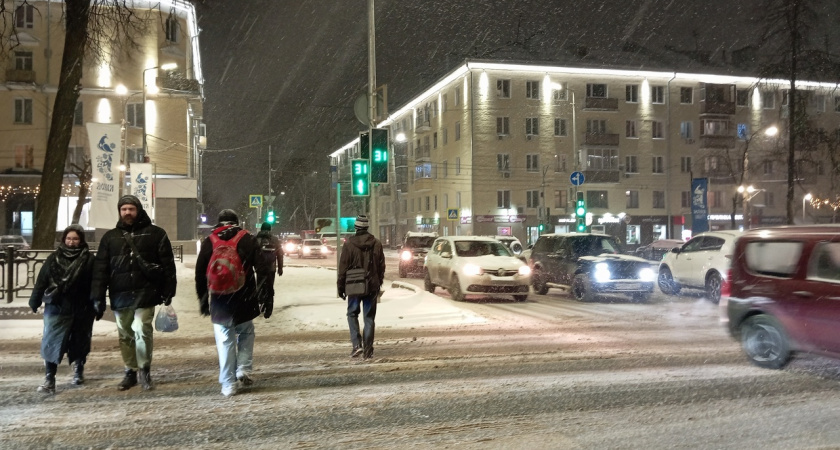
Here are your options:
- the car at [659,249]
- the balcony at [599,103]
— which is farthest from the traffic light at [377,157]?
the balcony at [599,103]

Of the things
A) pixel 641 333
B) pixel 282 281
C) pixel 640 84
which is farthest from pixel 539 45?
pixel 641 333

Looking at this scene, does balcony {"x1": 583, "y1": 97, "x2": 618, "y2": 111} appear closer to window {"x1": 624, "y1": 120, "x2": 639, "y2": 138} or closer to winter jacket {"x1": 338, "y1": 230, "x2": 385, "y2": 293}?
window {"x1": 624, "y1": 120, "x2": 639, "y2": 138}

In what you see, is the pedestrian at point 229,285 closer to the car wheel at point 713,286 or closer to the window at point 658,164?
the car wheel at point 713,286

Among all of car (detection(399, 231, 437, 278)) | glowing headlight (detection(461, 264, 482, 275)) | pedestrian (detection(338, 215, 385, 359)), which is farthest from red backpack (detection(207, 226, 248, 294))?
car (detection(399, 231, 437, 278))

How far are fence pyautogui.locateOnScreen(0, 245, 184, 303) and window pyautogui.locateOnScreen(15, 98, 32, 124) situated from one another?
35.2 metres

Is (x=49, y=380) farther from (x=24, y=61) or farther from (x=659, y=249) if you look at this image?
(x=24, y=61)

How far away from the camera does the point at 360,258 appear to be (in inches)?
327

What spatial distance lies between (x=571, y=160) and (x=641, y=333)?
4463 centimetres

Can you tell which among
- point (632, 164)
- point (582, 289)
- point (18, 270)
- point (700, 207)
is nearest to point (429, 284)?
point (582, 289)

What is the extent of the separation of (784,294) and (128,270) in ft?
22.2

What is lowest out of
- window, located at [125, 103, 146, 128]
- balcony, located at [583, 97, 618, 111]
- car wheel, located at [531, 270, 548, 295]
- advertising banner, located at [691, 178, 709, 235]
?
car wheel, located at [531, 270, 548, 295]

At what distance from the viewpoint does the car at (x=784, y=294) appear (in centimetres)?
675

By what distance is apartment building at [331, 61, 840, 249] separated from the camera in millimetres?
52188

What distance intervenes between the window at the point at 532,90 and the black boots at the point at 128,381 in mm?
48793
